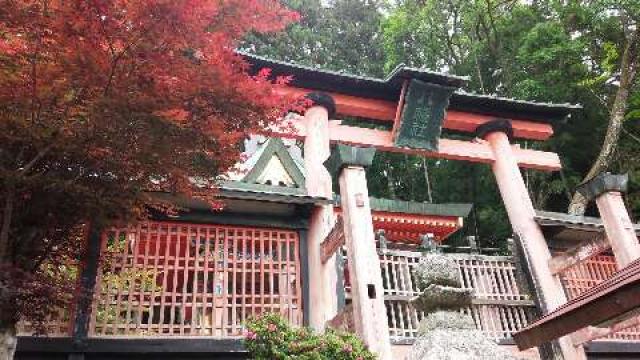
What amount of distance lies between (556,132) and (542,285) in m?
12.6

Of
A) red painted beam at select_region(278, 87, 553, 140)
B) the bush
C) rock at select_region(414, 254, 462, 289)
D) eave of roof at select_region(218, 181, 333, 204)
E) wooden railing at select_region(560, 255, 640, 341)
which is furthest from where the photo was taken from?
wooden railing at select_region(560, 255, 640, 341)

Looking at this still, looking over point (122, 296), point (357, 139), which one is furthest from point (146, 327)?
point (357, 139)

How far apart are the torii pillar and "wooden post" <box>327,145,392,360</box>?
4704mm

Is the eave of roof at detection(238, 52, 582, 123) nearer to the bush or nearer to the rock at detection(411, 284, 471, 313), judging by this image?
the bush

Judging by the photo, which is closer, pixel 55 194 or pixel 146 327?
pixel 55 194

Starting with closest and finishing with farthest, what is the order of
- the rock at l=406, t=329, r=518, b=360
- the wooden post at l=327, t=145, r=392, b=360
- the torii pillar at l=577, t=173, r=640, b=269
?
the rock at l=406, t=329, r=518, b=360, the wooden post at l=327, t=145, r=392, b=360, the torii pillar at l=577, t=173, r=640, b=269

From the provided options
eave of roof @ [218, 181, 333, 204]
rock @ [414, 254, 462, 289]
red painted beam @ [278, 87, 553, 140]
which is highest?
red painted beam @ [278, 87, 553, 140]

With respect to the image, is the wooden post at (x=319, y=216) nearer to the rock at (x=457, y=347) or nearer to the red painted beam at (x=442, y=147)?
the red painted beam at (x=442, y=147)

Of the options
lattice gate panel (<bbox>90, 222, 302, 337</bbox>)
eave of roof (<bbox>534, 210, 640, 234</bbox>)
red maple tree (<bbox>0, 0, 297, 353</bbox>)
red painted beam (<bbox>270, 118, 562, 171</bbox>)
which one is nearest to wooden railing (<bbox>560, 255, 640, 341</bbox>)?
eave of roof (<bbox>534, 210, 640, 234</bbox>)

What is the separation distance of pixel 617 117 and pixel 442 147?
27.6 ft

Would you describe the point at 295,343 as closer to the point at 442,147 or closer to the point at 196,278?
the point at 196,278

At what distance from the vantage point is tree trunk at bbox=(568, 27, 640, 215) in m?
14.8

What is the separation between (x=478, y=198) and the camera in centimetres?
2184

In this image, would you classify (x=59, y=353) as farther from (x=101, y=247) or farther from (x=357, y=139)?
(x=357, y=139)
